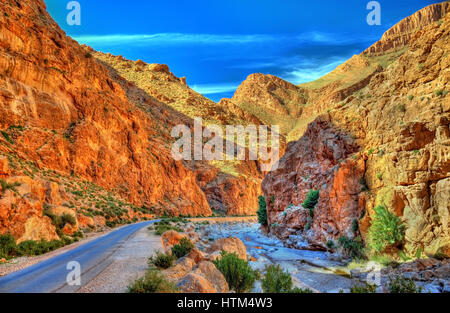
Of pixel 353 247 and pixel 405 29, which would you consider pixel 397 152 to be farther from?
pixel 405 29

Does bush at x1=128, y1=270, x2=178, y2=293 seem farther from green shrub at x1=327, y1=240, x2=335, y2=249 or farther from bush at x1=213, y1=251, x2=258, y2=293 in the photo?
green shrub at x1=327, y1=240, x2=335, y2=249

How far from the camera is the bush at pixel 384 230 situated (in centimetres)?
1316

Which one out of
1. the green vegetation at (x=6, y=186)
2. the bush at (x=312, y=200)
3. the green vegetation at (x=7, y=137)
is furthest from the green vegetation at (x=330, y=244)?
the green vegetation at (x=7, y=137)

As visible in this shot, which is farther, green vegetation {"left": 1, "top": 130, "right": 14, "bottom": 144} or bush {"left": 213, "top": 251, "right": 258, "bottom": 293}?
green vegetation {"left": 1, "top": 130, "right": 14, "bottom": 144}

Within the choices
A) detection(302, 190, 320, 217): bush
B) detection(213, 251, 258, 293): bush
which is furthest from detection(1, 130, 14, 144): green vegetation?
detection(302, 190, 320, 217): bush

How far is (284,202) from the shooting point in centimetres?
2897

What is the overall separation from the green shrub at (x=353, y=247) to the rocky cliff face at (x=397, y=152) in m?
0.44

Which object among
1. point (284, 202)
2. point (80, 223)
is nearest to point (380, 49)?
point (284, 202)

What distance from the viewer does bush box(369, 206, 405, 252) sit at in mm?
13164

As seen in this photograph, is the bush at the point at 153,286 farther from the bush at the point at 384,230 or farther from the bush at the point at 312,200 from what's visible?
the bush at the point at 312,200

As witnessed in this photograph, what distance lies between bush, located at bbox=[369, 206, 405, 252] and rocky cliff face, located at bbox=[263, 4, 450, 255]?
14.8 inches

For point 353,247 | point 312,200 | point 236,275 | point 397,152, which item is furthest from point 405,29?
point 236,275

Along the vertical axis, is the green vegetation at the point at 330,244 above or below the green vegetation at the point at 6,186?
below
